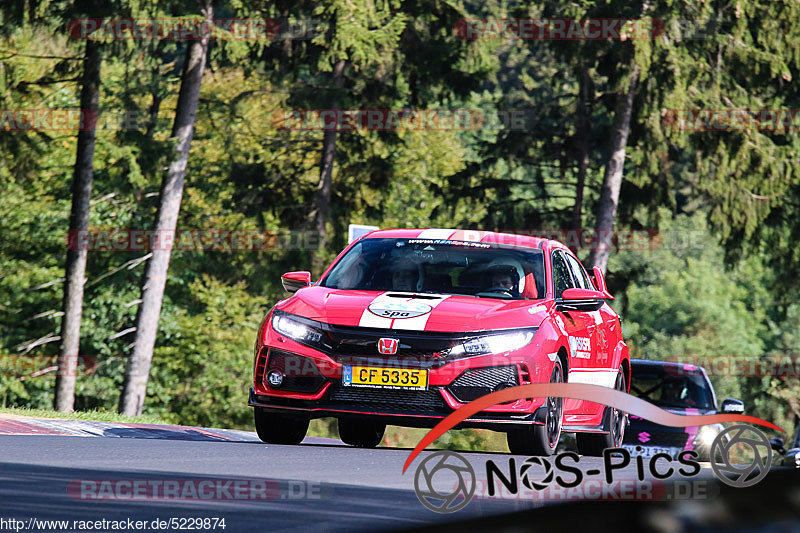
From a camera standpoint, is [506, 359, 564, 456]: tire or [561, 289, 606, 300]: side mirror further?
[561, 289, 606, 300]: side mirror

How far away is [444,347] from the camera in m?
9.19

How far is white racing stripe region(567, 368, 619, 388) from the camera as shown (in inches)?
416

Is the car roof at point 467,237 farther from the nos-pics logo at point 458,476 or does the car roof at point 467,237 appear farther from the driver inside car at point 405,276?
the nos-pics logo at point 458,476

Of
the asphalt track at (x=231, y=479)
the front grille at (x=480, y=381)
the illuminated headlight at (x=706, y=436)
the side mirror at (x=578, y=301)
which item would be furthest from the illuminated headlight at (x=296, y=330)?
the illuminated headlight at (x=706, y=436)

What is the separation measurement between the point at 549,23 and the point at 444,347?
22741mm

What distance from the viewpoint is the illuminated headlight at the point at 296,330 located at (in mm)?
9469

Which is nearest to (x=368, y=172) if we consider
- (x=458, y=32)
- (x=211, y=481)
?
(x=458, y=32)

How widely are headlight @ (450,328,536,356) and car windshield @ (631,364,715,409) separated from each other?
781 centimetres
